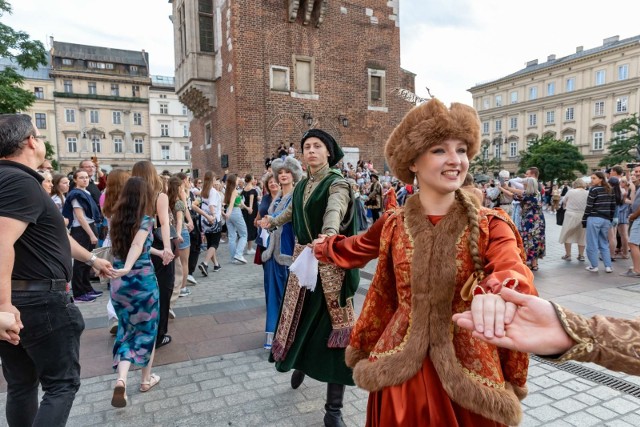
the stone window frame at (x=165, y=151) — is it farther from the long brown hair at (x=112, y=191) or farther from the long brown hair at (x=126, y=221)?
the long brown hair at (x=126, y=221)

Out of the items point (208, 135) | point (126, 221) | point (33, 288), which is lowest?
point (33, 288)

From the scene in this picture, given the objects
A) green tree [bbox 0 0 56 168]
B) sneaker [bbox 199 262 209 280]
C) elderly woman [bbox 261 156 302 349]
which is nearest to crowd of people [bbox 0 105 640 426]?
elderly woman [bbox 261 156 302 349]

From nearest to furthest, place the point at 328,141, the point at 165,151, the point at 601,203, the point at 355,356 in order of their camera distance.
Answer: the point at 355,356, the point at 328,141, the point at 601,203, the point at 165,151

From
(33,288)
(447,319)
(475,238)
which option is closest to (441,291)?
Result: (447,319)

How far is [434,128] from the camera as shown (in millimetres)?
1847

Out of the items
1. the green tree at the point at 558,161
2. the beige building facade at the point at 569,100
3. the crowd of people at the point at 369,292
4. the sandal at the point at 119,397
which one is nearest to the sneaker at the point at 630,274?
the crowd of people at the point at 369,292

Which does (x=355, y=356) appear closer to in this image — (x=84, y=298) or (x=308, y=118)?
(x=84, y=298)

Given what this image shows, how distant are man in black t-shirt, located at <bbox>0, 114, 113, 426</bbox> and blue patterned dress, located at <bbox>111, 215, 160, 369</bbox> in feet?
3.62

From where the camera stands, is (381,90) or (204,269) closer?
(204,269)

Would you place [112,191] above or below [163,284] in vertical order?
above

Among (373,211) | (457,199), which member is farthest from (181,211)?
(373,211)

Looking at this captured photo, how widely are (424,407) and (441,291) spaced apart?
480mm

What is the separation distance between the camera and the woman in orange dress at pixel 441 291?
164 centimetres

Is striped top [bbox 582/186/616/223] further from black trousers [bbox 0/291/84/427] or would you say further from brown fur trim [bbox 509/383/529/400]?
black trousers [bbox 0/291/84/427]
